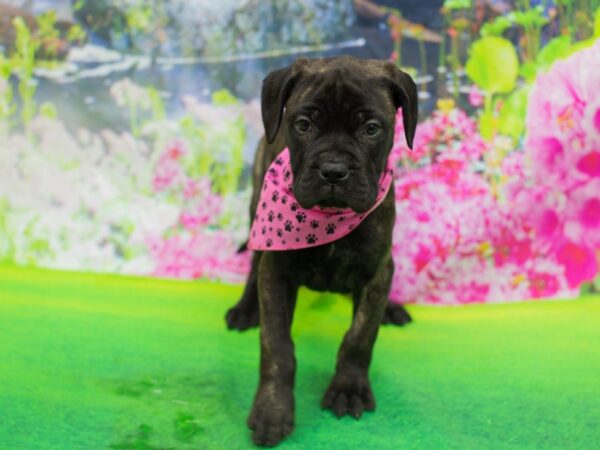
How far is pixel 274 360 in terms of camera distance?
117 inches

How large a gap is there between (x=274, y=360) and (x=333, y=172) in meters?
0.83

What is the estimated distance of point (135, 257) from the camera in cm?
502

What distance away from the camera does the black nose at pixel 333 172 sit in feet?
8.88

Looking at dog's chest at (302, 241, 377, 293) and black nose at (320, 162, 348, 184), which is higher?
black nose at (320, 162, 348, 184)

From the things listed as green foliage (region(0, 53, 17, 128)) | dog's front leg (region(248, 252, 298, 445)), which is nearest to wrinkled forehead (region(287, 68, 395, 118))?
dog's front leg (region(248, 252, 298, 445))

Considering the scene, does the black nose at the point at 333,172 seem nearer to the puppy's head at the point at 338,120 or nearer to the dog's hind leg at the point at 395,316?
the puppy's head at the point at 338,120

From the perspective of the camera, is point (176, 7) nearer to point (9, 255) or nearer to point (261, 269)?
point (9, 255)

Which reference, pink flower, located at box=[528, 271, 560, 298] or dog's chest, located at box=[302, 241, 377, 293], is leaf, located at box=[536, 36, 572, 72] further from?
dog's chest, located at box=[302, 241, 377, 293]

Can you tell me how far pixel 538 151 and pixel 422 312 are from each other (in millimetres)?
1217

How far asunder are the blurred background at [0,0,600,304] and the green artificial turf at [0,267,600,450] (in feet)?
1.12

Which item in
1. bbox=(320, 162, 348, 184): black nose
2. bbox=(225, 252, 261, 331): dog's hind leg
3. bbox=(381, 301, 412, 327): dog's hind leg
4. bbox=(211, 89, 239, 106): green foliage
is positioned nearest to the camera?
bbox=(320, 162, 348, 184): black nose

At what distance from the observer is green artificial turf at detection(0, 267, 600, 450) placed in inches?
Result: 114

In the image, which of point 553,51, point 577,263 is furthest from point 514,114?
point 577,263

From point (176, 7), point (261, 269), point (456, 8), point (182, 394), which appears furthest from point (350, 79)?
point (176, 7)
